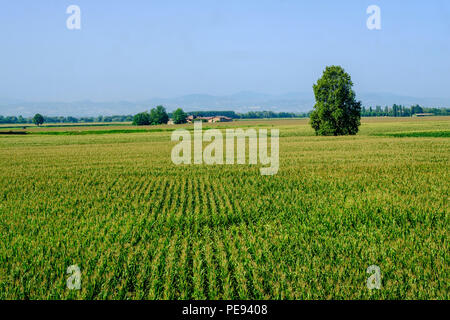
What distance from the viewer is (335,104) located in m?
59.8

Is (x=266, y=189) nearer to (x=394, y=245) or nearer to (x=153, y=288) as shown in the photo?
(x=394, y=245)

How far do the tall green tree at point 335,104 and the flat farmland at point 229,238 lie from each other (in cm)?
4237

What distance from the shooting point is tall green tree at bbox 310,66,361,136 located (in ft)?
198

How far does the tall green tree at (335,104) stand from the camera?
60312 mm

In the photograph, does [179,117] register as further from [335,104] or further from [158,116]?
[335,104]

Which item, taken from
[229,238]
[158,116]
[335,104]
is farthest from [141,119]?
[229,238]

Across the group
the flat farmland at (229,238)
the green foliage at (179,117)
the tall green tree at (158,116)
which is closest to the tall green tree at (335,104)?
the flat farmland at (229,238)

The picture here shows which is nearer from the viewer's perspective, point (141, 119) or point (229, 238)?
point (229, 238)

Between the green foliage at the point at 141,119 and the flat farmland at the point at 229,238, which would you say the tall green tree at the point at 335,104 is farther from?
the green foliage at the point at 141,119

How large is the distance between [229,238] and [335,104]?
178 feet

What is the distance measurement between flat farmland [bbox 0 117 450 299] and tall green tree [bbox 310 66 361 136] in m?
42.4

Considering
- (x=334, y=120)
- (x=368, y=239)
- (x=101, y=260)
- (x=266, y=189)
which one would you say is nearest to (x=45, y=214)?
(x=101, y=260)

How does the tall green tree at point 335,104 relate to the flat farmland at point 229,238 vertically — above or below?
above

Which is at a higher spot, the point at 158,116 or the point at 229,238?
the point at 158,116
